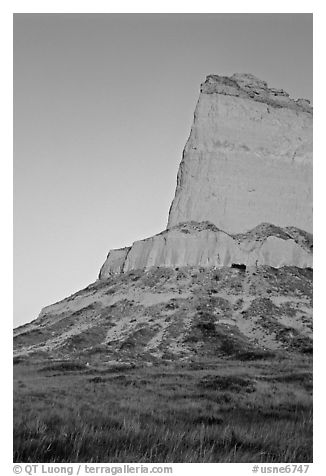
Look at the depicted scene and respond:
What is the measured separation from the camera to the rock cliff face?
120 ft

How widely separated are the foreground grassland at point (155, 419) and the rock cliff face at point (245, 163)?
27060mm

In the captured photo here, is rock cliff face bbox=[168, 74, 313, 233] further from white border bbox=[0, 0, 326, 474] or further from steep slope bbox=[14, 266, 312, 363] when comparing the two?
white border bbox=[0, 0, 326, 474]

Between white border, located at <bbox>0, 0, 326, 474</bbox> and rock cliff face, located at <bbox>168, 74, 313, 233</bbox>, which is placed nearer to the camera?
white border, located at <bbox>0, 0, 326, 474</bbox>

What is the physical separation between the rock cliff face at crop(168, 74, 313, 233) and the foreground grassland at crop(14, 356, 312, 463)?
1065 inches

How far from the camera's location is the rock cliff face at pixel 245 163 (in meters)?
36.5

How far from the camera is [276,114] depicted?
44156mm

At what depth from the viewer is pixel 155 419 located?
224 inches

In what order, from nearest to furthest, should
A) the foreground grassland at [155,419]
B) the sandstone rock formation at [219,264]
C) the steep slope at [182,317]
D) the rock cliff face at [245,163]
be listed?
1. the foreground grassland at [155,419]
2. the steep slope at [182,317]
3. the sandstone rock formation at [219,264]
4. the rock cliff face at [245,163]

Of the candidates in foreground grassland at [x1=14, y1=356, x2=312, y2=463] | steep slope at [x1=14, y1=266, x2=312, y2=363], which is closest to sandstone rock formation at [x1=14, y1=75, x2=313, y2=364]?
steep slope at [x1=14, y1=266, x2=312, y2=363]

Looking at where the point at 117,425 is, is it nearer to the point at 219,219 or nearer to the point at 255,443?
the point at 255,443

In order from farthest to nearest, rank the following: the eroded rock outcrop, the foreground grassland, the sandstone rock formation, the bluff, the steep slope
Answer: the bluff < the eroded rock outcrop < the sandstone rock formation < the steep slope < the foreground grassland
